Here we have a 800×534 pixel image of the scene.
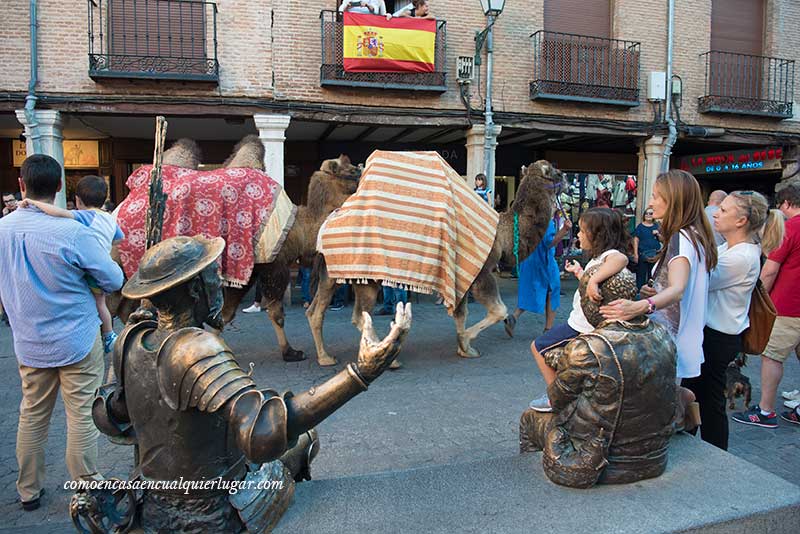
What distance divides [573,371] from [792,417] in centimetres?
352

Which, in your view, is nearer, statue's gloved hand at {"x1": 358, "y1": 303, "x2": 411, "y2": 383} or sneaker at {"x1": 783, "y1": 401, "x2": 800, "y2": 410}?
statue's gloved hand at {"x1": 358, "y1": 303, "x2": 411, "y2": 383}

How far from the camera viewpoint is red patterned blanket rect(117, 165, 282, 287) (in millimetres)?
5387

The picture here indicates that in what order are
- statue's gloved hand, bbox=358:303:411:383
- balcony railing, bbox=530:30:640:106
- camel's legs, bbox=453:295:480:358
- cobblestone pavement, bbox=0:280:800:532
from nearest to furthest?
1. statue's gloved hand, bbox=358:303:411:383
2. cobblestone pavement, bbox=0:280:800:532
3. camel's legs, bbox=453:295:480:358
4. balcony railing, bbox=530:30:640:106

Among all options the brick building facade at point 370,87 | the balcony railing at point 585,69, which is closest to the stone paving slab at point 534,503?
the brick building facade at point 370,87

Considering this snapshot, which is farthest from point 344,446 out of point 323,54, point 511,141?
point 511,141

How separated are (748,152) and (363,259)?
46.5 feet

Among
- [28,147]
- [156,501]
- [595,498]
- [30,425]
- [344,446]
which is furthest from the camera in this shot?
[28,147]

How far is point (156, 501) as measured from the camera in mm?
2100

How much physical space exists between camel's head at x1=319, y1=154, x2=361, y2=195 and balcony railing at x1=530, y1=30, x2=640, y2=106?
23.6 ft

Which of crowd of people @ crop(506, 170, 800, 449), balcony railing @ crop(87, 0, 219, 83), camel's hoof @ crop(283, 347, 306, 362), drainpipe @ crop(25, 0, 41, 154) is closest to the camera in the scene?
crowd of people @ crop(506, 170, 800, 449)

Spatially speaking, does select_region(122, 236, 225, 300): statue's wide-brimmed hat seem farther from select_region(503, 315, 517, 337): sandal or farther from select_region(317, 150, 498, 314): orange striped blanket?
select_region(503, 315, 517, 337): sandal

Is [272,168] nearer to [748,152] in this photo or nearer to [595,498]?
[595,498]

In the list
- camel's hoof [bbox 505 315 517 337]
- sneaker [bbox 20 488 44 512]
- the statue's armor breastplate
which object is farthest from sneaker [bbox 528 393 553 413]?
camel's hoof [bbox 505 315 517 337]

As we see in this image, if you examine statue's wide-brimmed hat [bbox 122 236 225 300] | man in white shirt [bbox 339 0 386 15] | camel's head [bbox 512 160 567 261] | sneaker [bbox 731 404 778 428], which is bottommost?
sneaker [bbox 731 404 778 428]
